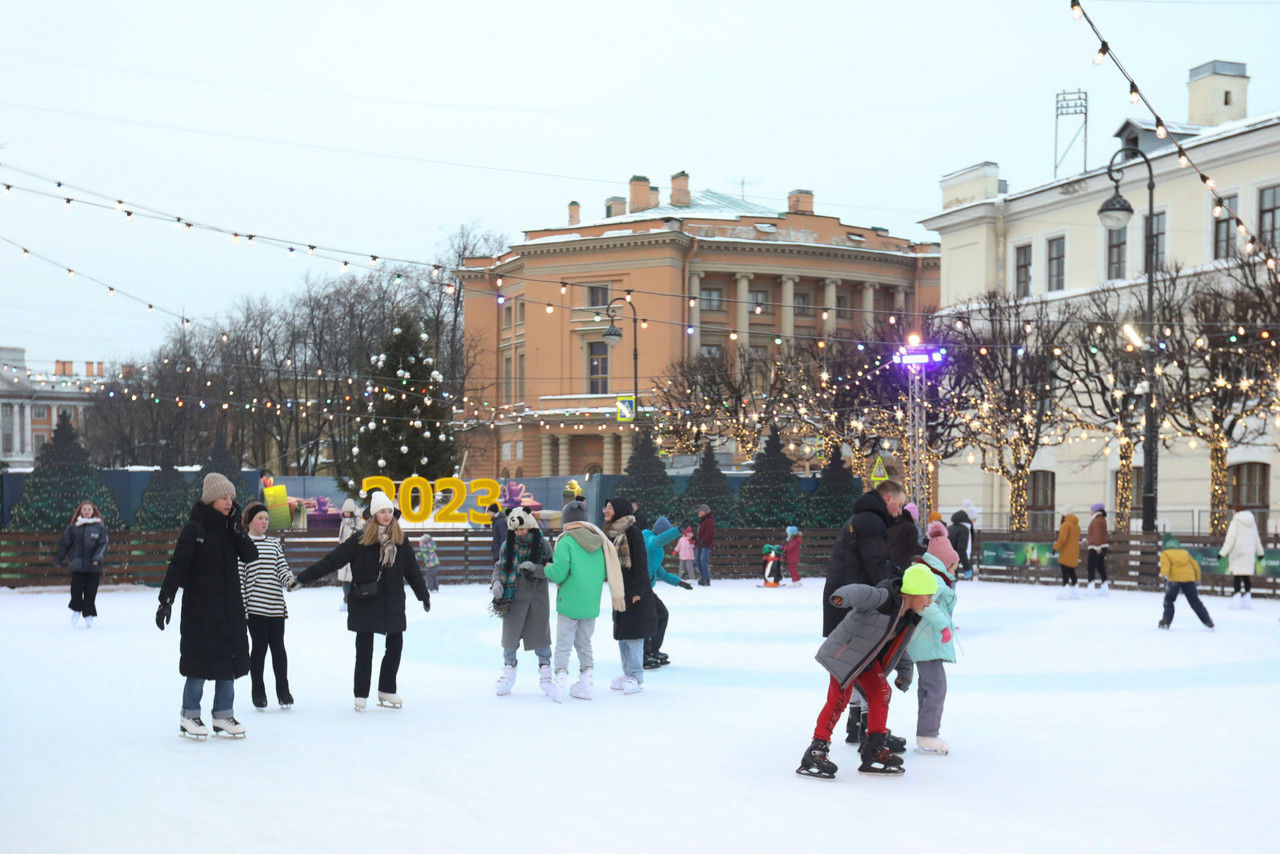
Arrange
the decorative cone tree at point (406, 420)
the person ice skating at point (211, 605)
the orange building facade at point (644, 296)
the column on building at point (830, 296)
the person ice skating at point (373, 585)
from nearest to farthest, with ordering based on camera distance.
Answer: the person ice skating at point (211, 605)
the person ice skating at point (373, 585)
the decorative cone tree at point (406, 420)
the orange building facade at point (644, 296)
the column on building at point (830, 296)

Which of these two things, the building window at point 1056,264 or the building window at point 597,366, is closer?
the building window at point 1056,264

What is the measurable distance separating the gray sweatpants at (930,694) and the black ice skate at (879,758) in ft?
2.53

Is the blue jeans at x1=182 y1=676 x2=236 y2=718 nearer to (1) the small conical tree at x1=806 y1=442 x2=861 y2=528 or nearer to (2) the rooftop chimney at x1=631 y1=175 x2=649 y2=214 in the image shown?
(1) the small conical tree at x1=806 y1=442 x2=861 y2=528

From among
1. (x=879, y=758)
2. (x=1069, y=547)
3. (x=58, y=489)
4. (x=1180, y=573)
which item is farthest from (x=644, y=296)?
(x=879, y=758)

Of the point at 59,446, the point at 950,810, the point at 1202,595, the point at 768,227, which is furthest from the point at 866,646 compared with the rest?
the point at 768,227

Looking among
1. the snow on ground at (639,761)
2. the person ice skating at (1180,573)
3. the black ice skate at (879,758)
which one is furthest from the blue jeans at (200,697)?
the person ice skating at (1180,573)

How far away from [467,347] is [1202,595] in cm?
4881

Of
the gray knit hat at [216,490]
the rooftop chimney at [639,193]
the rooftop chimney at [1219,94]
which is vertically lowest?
the gray knit hat at [216,490]

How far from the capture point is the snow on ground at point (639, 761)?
6.73 meters

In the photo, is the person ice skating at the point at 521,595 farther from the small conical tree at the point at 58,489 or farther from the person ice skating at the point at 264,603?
the small conical tree at the point at 58,489

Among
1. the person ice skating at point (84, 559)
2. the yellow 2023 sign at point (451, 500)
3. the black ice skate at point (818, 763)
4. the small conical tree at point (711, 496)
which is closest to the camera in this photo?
the black ice skate at point (818, 763)

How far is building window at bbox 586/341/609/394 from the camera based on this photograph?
2692 inches

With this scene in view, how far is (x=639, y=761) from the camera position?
342 inches

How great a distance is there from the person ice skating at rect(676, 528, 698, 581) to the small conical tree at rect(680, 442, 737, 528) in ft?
10.4
